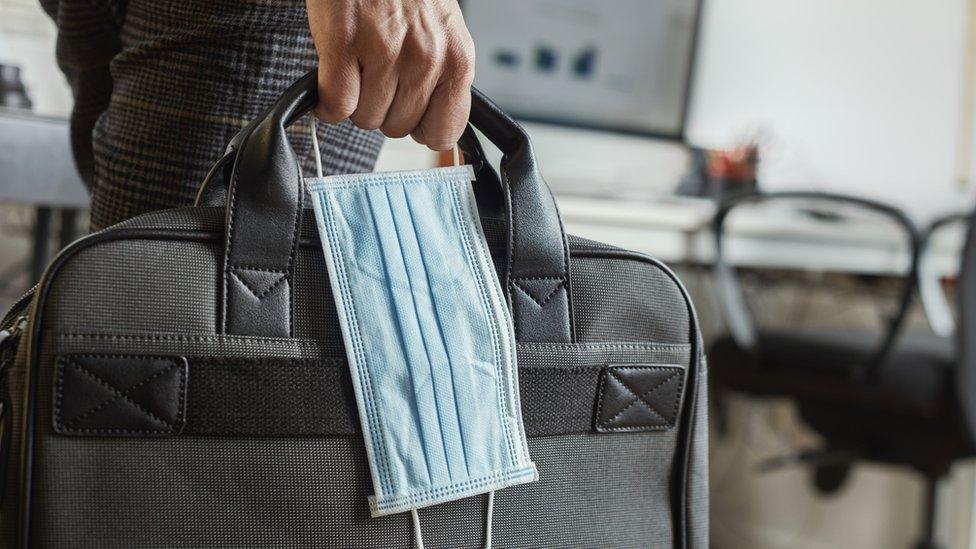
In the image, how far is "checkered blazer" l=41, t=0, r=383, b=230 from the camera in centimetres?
58

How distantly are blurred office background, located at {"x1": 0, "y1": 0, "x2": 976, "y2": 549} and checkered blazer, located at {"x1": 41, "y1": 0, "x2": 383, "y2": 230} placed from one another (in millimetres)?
545

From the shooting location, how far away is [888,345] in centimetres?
127

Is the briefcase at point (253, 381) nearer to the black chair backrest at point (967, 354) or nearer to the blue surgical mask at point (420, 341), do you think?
the blue surgical mask at point (420, 341)

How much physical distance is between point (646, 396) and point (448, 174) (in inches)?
8.2

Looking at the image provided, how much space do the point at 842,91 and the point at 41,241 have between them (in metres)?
2.09

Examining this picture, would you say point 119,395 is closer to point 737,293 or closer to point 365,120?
point 365,120

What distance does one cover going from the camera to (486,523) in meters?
0.52

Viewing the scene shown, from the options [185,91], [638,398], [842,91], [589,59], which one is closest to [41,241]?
[185,91]

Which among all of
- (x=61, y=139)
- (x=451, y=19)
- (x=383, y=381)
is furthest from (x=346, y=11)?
(x=61, y=139)

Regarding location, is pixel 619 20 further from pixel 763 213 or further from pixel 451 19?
pixel 451 19

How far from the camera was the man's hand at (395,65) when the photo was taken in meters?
0.48

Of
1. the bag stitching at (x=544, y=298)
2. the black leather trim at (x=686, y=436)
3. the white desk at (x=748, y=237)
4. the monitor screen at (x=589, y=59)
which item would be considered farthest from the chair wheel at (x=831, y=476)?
the bag stitching at (x=544, y=298)

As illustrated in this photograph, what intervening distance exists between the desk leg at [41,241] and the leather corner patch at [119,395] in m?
0.72

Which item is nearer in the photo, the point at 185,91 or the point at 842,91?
the point at 185,91
